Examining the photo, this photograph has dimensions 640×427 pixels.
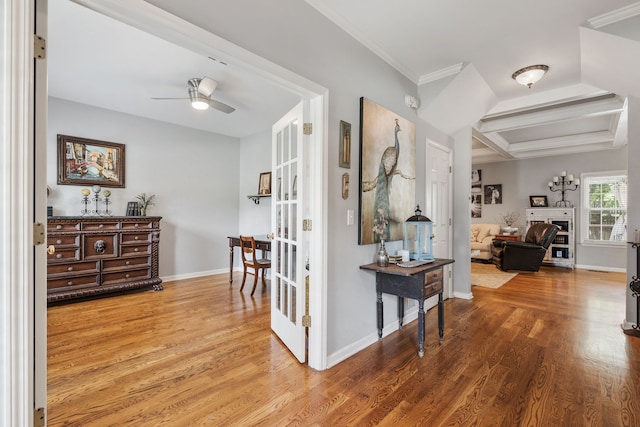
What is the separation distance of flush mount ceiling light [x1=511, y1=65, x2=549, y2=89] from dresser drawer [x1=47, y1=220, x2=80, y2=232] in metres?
5.43

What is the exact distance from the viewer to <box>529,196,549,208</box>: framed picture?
7293 millimetres

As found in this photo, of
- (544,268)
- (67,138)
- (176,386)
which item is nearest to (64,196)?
(67,138)

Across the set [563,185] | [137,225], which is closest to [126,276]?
[137,225]

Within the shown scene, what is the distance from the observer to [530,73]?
3.18 meters

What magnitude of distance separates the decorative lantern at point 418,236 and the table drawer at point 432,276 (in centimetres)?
20

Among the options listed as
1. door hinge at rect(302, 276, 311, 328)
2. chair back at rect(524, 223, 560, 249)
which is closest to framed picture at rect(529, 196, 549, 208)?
chair back at rect(524, 223, 560, 249)

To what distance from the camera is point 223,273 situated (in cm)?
580

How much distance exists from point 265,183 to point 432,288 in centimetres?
363

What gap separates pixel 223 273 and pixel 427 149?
4201 mm

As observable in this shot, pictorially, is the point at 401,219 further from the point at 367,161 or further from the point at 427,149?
the point at 427,149

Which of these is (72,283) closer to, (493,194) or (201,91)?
(201,91)

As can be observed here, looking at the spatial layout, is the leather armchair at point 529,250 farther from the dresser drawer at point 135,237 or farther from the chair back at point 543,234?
the dresser drawer at point 135,237

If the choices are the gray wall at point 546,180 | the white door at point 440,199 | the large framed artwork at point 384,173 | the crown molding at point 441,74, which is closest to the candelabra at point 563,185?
the gray wall at point 546,180

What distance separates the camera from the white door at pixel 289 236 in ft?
7.89
